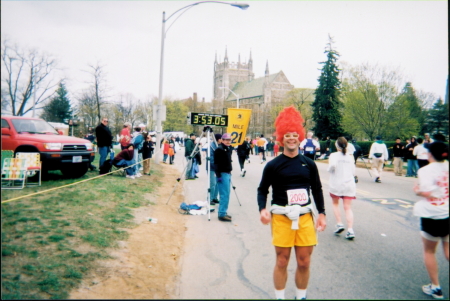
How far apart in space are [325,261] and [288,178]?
83.3 inches

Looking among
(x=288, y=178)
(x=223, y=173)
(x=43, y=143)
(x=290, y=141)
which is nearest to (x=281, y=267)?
(x=288, y=178)

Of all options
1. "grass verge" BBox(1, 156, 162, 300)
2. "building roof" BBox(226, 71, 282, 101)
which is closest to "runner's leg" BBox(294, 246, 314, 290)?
"grass verge" BBox(1, 156, 162, 300)

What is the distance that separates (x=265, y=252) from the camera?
5180 mm

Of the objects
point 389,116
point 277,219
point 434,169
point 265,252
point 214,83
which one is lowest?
point 265,252

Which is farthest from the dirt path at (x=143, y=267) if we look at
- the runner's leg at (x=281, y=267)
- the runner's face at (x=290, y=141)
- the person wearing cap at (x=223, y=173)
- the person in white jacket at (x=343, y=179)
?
the person in white jacket at (x=343, y=179)

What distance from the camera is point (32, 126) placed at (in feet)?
27.3

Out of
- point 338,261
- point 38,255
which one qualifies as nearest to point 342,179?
point 338,261

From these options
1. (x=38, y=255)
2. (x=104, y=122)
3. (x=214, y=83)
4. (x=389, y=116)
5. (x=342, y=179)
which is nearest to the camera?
(x=38, y=255)

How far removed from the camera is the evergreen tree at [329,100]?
41.4 metres

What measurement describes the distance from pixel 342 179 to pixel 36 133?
7.60 metres

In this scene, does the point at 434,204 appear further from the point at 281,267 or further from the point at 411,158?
the point at 411,158

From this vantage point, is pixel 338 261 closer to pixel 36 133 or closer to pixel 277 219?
pixel 277 219

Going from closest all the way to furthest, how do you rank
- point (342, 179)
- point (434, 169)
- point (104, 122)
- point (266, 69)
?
point (434, 169) → point (342, 179) → point (104, 122) → point (266, 69)

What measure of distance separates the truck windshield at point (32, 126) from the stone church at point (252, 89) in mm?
61821
